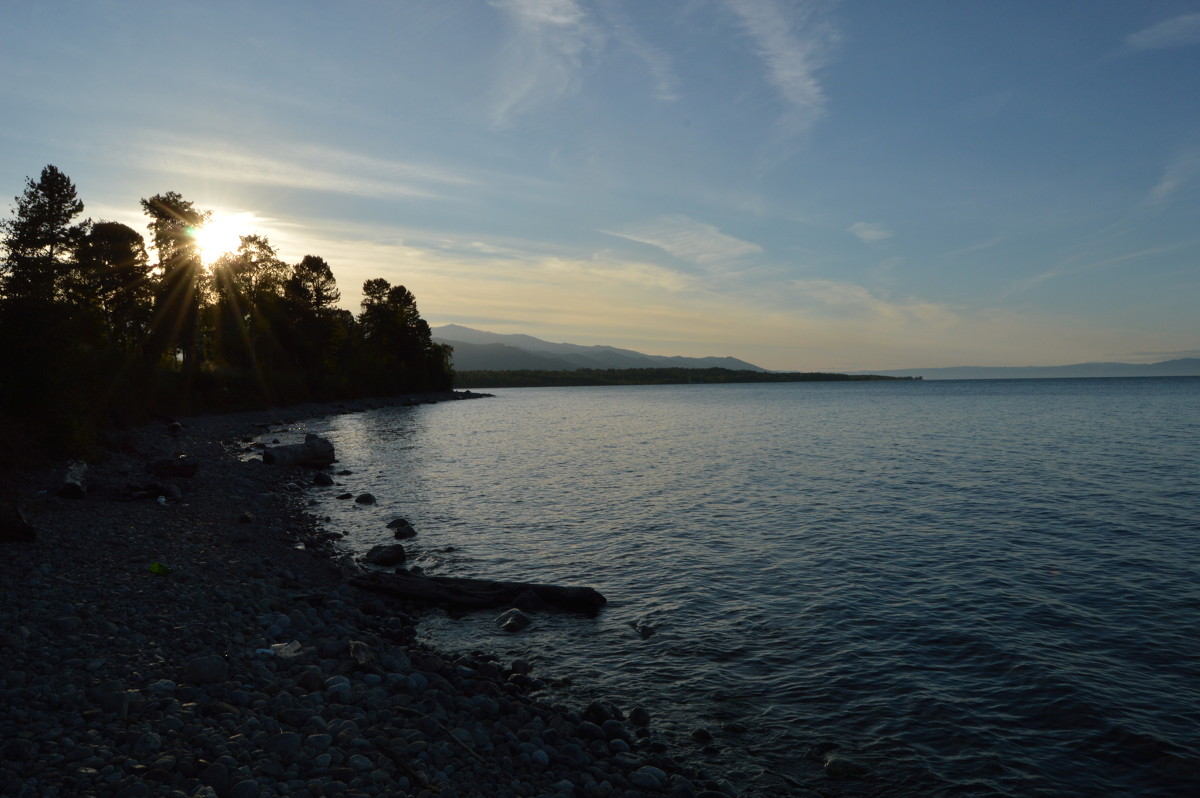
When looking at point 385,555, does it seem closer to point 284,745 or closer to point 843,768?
point 284,745

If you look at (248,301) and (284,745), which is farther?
(248,301)

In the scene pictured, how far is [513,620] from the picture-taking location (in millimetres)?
14922

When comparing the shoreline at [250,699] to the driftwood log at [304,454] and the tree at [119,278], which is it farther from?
the tree at [119,278]

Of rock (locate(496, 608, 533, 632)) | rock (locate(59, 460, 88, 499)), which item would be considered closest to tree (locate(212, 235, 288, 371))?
rock (locate(59, 460, 88, 499))

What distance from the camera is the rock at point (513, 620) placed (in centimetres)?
1480

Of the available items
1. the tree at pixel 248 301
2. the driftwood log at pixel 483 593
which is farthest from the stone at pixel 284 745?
the tree at pixel 248 301

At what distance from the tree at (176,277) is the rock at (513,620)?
66827 millimetres

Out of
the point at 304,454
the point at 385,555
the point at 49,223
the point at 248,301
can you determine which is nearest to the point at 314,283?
the point at 248,301

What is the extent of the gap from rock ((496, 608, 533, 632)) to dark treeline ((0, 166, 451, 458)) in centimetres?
2068

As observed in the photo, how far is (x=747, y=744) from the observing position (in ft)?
33.5

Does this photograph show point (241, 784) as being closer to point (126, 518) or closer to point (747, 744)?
point (747, 744)

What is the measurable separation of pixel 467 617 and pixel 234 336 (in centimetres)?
8481

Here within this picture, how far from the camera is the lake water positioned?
10.1 metres

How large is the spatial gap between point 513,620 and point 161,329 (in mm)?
73697
